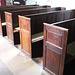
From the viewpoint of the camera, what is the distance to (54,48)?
1.93 m

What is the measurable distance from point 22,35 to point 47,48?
971mm

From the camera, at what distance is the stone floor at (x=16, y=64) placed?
2271 millimetres

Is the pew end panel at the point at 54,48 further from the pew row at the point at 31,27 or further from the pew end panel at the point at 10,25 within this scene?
Result: the pew end panel at the point at 10,25

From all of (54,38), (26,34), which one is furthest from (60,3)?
(54,38)

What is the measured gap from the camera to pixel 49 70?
2172mm

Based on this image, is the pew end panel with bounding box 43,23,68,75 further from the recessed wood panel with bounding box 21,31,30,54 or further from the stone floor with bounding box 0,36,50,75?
the recessed wood panel with bounding box 21,31,30,54

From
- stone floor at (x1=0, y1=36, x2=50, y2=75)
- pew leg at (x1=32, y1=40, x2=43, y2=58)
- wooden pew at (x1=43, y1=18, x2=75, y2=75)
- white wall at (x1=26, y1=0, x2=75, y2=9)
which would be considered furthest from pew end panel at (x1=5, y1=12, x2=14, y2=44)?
white wall at (x1=26, y1=0, x2=75, y2=9)

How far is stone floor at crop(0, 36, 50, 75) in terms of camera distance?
2.27 m

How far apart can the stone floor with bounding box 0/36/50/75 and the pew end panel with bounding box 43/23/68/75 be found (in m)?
0.28

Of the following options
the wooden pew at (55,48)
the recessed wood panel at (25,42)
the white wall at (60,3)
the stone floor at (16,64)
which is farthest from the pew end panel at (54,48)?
the white wall at (60,3)

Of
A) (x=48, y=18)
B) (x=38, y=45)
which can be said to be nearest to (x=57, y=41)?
(x=38, y=45)

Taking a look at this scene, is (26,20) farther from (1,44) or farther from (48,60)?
(1,44)

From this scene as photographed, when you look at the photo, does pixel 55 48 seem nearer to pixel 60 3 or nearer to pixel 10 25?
pixel 10 25

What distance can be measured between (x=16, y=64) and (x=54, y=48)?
1070 mm
